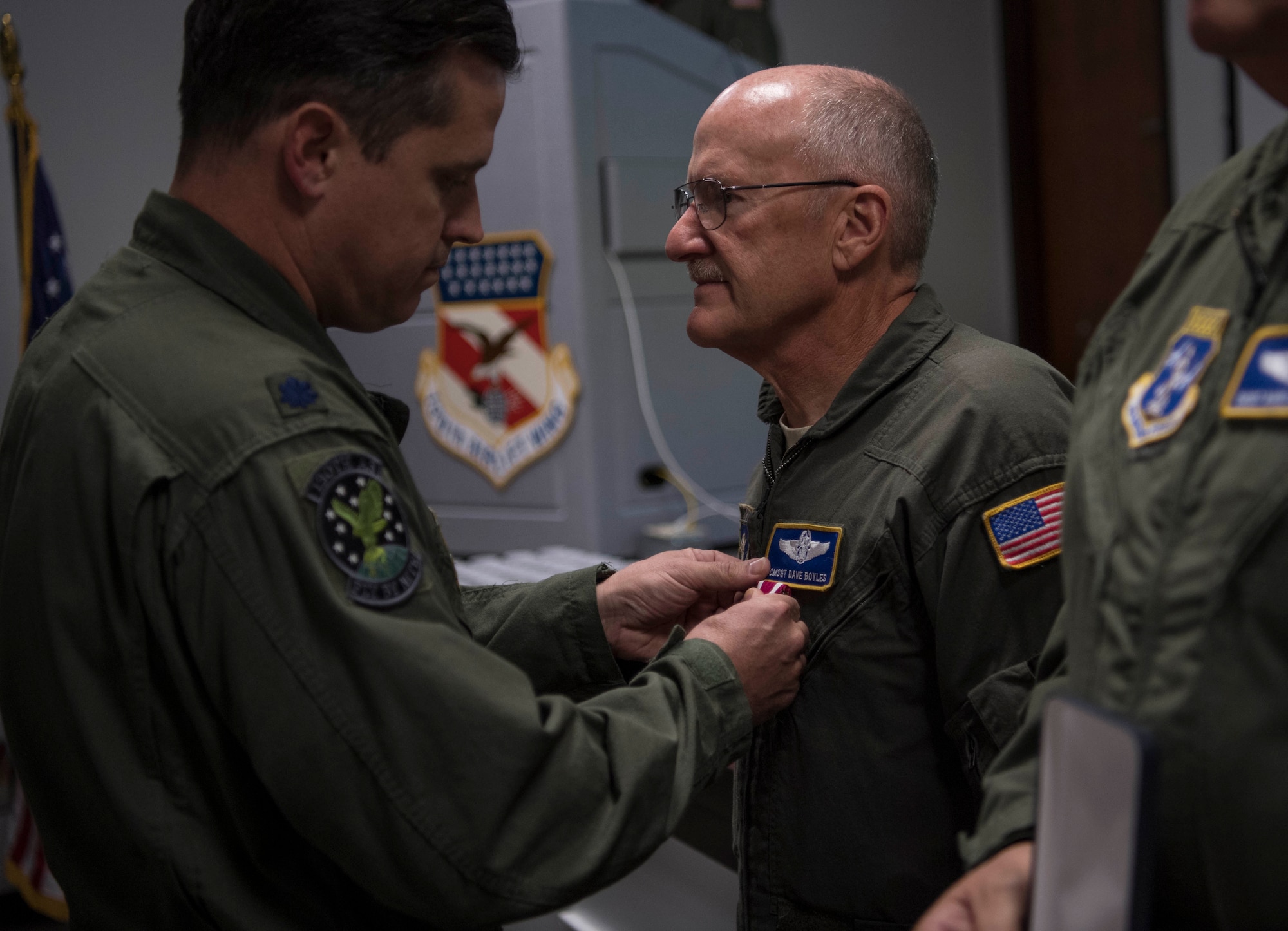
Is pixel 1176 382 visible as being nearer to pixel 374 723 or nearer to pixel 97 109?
pixel 374 723

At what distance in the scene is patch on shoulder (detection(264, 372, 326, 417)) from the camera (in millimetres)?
757

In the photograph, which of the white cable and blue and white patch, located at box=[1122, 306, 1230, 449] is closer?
blue and white patch, located at box=[1122, 306, 1230, 449]

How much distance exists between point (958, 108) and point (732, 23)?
2.35m

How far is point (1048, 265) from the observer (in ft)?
16.9

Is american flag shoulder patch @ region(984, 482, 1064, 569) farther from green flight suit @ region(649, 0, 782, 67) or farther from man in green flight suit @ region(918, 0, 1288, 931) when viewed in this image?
green flight suit @ region(649, 0, 782, 67)

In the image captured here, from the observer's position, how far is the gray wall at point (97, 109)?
3.12 meters

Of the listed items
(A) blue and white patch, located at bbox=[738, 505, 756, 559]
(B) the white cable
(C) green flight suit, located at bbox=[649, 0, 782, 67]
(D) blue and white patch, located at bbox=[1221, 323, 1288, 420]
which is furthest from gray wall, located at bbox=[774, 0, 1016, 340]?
(D) blue and white patch, located at bbox=[1221, 323, 1288, 420]

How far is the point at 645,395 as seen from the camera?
2660 mm

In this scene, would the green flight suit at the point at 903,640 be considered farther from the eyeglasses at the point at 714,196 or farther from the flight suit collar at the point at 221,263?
the flight suit collar at the point at 221,263

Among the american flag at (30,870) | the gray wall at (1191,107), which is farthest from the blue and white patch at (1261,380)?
the gray wall at (1191,107)

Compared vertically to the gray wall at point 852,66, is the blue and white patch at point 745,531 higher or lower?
lower

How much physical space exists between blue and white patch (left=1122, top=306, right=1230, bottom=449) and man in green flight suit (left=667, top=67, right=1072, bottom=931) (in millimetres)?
356

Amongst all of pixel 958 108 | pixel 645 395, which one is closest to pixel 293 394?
pixel 645 395

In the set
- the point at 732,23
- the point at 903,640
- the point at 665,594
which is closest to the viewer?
the point at 903,640
